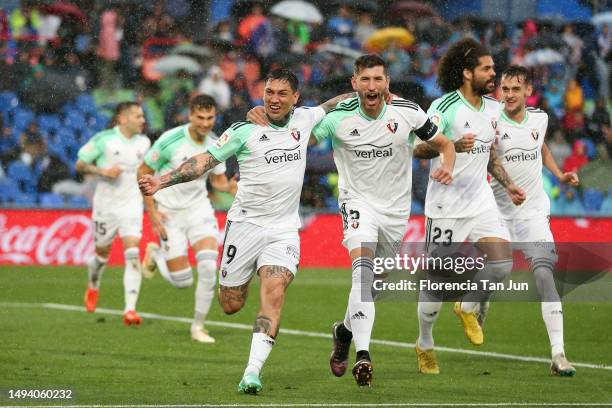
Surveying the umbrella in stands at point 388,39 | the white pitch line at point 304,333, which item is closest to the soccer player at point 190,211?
the white pitch line at point 304,333

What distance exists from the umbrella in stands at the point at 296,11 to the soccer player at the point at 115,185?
32.5ft

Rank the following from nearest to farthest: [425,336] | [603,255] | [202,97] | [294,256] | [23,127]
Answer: [294,256] → [425,336] → [202,97] → [603,255] → [23,127]

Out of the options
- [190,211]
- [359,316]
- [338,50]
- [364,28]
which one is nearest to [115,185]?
[190,211]

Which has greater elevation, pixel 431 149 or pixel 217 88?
pixel 217 88

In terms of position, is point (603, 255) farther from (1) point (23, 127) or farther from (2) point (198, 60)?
(1) point (23, 127)

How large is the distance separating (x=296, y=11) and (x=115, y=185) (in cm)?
1048

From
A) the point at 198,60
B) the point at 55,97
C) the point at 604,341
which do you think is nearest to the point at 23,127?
the point at 55,97

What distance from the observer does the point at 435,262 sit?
34.7 ft

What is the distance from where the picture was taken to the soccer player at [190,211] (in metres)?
12.8

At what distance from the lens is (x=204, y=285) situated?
42.3 ft

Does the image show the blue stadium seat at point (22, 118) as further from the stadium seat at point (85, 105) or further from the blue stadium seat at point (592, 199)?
the blue stadium seat at point (592, 199)

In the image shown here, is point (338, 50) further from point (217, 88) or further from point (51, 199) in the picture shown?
point (51, 199)

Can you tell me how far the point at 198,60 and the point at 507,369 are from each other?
50.2 feet

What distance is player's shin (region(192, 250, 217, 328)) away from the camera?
41.9ft
